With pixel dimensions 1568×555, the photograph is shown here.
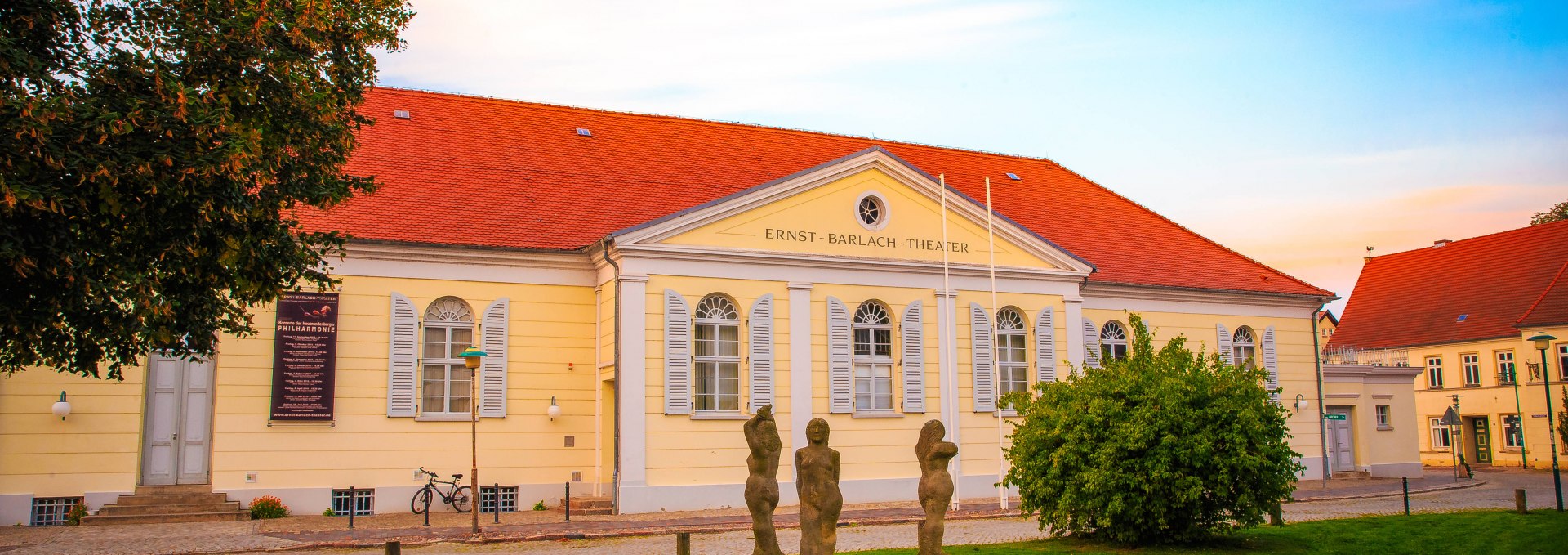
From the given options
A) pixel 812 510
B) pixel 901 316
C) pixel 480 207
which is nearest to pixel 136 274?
pixel 812 510

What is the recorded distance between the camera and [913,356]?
82.5ft

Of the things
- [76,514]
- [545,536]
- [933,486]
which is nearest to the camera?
[933,486]

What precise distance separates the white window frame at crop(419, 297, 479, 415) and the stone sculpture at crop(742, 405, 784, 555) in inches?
479

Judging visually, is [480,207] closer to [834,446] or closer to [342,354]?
[342,354]

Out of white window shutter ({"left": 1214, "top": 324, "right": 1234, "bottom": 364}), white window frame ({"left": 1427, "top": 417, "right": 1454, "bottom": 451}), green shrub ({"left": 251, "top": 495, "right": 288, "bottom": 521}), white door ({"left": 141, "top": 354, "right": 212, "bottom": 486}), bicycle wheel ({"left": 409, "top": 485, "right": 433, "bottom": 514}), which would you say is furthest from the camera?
white window frame ({"left": 1427, "top": 417, "right": 1454, "bottom": 451})

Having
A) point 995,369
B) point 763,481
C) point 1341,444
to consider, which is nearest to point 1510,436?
point 1341,444

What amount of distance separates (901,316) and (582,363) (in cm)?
671

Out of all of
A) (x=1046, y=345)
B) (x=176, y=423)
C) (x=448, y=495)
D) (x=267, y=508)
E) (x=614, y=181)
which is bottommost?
(x=267, y=508)

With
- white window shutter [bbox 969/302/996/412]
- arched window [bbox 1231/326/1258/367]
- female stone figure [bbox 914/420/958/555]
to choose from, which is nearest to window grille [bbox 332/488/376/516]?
white window shutter [bbox 969/302/996/412]

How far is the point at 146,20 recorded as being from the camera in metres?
11.8

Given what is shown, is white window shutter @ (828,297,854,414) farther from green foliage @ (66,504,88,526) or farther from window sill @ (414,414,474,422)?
green foliage @ (66,504,88,526)

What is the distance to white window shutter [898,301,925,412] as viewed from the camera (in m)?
24.9

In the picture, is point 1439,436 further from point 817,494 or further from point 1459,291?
point 817,494

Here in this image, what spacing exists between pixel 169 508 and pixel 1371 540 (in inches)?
747
